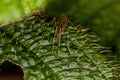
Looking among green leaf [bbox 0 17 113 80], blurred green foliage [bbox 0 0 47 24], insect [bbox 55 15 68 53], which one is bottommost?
green leaf [bbox 0 17 113 80]

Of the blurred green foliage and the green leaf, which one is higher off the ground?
the blurred green foliage

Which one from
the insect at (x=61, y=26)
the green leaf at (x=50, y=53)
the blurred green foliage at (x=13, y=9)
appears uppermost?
the blurred green foliage at (x=13, y=9)

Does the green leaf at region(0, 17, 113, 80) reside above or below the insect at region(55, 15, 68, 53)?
below

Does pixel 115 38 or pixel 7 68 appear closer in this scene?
pixel 7 68

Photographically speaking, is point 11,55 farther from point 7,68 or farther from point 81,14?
point 81,14

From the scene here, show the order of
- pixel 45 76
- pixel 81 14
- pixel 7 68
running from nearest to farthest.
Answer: pixel 45 76, pixel 7 68, pixel 81 14

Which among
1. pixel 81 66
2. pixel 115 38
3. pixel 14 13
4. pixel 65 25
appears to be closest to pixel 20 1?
pixel 14 13

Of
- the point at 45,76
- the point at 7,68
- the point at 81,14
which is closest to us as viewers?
the point at 45,76

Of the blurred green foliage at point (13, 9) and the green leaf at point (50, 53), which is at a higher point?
the blurred green foliage at point (13, 9)

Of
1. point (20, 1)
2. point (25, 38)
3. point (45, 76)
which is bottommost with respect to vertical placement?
point (45, 76)

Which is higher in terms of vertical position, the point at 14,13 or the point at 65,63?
the point at 14,13

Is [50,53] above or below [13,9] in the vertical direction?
below
